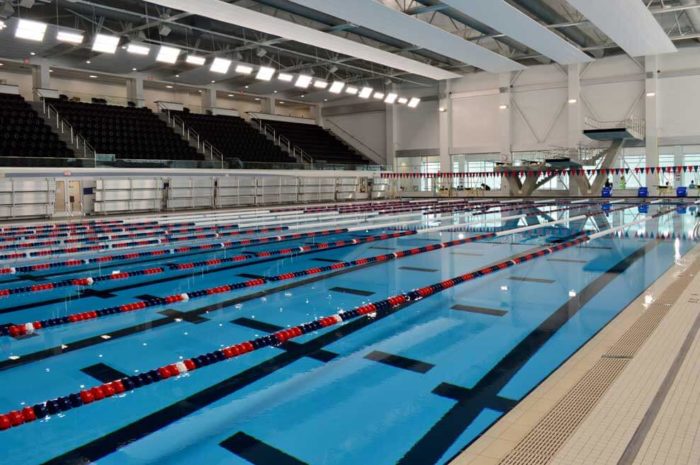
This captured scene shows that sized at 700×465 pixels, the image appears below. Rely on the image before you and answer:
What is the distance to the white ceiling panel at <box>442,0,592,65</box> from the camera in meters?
15.1

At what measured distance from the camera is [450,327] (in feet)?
14.0

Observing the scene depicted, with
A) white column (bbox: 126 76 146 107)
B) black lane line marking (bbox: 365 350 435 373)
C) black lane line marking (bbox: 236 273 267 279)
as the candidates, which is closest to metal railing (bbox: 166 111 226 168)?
white column (bbox: 126 76 146 107)

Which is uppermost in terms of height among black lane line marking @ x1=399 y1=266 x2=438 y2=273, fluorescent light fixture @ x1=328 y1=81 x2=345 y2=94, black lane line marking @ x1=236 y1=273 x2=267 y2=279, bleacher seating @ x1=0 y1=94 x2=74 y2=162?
fluorescent light fixture @ x1=328 y1=81 x2=345 y2=94

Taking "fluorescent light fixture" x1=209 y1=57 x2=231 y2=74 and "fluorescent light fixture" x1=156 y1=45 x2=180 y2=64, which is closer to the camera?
"fluorescent light fixture" x1=156 y1=45 x2=180 y2=64

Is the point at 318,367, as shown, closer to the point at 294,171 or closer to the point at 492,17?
the point at 492,17

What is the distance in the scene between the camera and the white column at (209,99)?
95.8 feet

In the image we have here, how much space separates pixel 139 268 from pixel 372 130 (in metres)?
27.8

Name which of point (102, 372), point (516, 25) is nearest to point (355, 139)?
point (516, 25)

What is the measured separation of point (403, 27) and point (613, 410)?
53.3 feet

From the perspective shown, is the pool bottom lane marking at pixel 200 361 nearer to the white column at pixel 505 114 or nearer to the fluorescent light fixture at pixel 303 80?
the fluorescent light fixture at pixel 303 80

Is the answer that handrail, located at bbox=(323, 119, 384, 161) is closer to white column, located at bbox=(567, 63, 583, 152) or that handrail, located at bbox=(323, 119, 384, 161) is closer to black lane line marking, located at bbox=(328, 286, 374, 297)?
white column, located at bbox=(567, 63, 583, 152)

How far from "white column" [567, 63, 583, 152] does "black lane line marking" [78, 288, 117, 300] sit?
2483 cm

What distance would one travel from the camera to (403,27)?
17.1 meters

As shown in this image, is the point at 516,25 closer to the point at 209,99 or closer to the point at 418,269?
the point at 418,269
